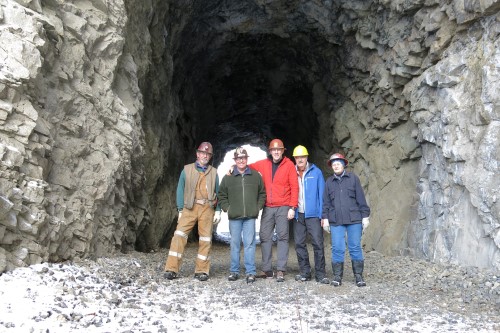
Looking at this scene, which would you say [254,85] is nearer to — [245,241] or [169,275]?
[245,241]

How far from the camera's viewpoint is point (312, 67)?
14.8 metres

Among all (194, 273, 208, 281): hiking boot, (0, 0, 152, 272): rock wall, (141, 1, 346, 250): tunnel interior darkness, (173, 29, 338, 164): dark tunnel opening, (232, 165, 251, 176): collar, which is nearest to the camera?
(0, 0, 152, 272): rock wall

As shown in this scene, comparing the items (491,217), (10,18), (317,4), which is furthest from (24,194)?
(317,4)

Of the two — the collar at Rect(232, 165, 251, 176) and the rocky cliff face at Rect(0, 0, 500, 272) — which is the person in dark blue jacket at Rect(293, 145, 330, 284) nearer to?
the collar at Rect(232, 165, 251, 176)

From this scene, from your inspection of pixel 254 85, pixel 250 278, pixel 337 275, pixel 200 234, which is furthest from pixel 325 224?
pixel 254 85

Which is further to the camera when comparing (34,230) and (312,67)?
(312,67)

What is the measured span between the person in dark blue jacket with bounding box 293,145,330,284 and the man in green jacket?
0.63 m

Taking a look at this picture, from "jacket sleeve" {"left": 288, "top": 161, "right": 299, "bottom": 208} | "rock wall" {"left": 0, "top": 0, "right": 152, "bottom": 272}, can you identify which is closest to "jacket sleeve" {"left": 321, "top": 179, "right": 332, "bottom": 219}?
"jacket sleeve" {"left": 288, "top": 161, "right": 299, "bottom": 208}

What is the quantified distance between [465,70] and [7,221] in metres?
7.27

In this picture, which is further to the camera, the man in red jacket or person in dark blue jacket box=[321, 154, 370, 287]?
the man in red jacket

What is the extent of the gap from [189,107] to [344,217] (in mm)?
9906

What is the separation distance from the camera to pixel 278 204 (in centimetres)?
652

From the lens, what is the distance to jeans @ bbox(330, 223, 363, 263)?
611 cm

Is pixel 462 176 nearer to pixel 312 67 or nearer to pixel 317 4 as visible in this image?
pixel 317 4
